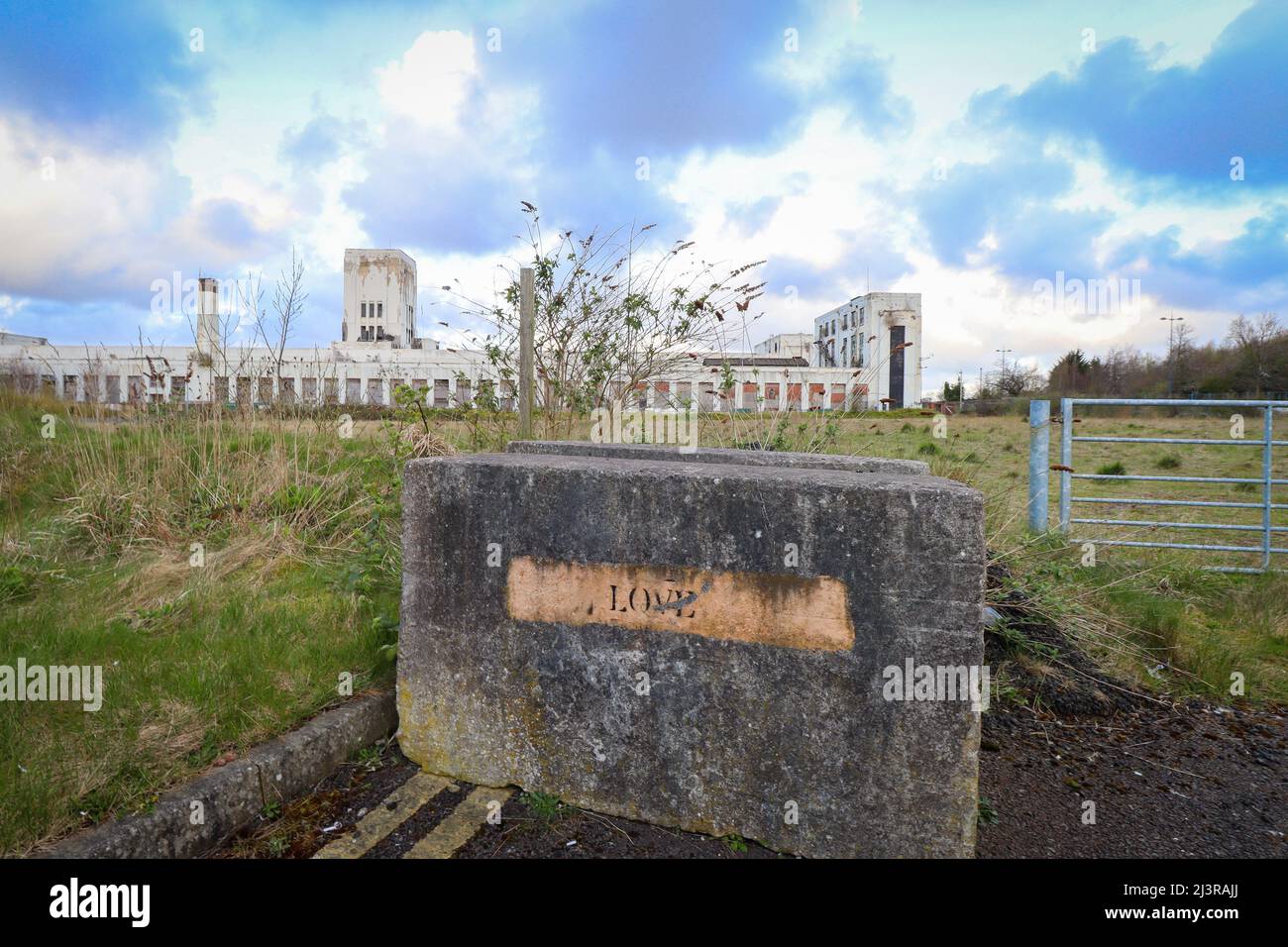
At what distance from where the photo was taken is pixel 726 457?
3375 millimetres

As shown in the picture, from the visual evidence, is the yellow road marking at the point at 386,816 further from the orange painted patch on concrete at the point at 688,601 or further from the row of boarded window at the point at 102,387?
the row of boarded window at the point at 102,387

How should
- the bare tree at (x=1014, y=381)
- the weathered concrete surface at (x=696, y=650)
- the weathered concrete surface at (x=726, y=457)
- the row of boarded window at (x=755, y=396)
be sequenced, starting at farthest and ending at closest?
the bare tree at (x=1014, y=381)
the row of boarded window at (x=755, y=396)
the weathered concrete surface at (x=726, y=457)
the weathered concrete surface at (x=696, y=650)

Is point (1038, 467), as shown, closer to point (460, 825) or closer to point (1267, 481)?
point (1267, 481)

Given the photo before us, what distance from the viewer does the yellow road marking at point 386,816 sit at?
2.30m

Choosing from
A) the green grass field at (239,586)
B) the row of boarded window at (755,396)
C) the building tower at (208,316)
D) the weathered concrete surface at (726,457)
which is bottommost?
the green grass field at (239,586)

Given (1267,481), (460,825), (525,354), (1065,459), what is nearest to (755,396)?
(525,354)

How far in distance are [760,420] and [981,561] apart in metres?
4.06

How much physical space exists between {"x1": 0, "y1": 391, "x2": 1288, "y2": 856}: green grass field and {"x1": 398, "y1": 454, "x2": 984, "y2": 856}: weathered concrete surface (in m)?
0.80

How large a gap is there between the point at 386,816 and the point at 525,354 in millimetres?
3880

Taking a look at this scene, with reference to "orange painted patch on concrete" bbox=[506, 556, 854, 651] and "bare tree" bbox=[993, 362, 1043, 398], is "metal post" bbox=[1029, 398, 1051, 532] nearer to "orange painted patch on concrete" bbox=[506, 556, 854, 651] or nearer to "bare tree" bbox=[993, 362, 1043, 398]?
"orange painted patch on concrete" bbox=[506, 556, 854, 651]

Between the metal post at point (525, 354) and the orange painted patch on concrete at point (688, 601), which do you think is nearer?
the orange painted patch on concrete at point (688, 601)

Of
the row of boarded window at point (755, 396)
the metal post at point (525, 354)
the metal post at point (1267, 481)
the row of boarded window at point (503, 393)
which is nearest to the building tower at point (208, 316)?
the row of boarded window at point (503, 393)

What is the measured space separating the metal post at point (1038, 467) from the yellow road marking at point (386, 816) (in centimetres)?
512
